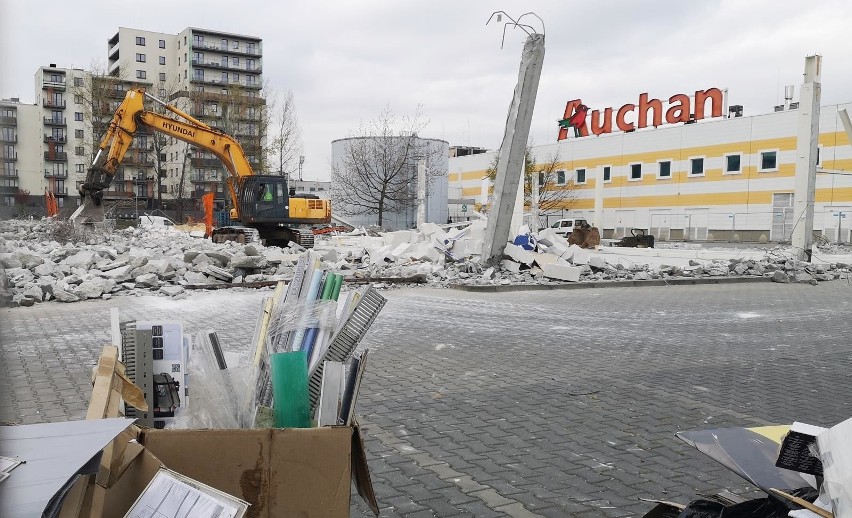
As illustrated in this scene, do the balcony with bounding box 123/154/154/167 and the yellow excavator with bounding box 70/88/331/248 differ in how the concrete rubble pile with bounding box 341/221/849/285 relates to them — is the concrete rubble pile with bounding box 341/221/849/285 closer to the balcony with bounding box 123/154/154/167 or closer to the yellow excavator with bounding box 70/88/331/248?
the yellow excavator with bounding box 70/88/331/248

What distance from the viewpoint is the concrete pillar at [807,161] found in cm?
2231

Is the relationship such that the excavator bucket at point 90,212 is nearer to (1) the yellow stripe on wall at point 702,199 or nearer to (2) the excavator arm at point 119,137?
(2) the excavator arm at point 119,137

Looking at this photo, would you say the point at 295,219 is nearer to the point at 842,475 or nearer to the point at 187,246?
the point at 187,246

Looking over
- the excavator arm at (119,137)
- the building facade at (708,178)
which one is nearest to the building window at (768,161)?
the building facade at (708,178)

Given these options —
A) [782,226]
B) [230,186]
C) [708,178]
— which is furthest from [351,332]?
[708,178]

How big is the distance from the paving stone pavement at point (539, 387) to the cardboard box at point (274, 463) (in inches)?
27.4

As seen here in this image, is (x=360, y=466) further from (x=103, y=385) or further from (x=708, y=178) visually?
(x=708, y=178)

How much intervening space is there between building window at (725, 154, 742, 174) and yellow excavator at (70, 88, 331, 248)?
31153mm

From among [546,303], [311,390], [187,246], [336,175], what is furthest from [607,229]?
[311,390]

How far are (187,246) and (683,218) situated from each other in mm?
32766

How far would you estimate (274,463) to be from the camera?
8.76 ft

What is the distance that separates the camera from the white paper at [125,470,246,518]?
7.38 ft

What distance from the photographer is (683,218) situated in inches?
1736

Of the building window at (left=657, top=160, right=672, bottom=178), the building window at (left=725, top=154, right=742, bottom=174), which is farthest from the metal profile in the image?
the building window at (left=657, top=160, right=672, bottom=178)
